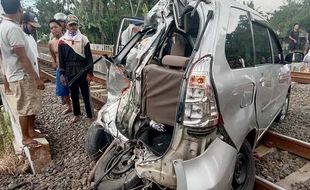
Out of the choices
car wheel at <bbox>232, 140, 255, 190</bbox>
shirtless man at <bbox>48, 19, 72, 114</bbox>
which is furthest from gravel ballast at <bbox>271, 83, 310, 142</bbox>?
shirtless man at <bbox>48, 19, 72, 114</bbox>

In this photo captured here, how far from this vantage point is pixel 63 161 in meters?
4.38

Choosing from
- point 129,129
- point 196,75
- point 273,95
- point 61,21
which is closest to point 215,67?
point 196,75

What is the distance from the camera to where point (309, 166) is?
4090 millimetres

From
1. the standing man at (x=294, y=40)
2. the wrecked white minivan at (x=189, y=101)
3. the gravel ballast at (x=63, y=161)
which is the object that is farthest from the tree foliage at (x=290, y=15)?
the wrecked white minivan at (x=189, y=101)

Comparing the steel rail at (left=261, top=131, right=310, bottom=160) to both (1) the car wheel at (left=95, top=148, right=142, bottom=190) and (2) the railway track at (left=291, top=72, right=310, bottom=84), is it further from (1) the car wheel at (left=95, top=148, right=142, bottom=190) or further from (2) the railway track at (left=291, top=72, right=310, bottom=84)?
(2) the railway track at (left=291, top=72, right=310, bottom=84)

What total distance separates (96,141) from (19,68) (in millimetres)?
1368

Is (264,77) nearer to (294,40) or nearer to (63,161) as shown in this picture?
(63,161)

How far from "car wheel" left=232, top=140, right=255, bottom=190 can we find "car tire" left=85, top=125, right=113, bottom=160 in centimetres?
176

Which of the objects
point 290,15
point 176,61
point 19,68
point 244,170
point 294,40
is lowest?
point 244,170

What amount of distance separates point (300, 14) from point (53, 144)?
42.5 metres

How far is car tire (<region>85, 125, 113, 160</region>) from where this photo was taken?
4.14 metres

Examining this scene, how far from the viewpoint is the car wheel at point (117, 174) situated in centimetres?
305

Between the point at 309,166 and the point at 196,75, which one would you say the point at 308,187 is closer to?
the point at 309,166

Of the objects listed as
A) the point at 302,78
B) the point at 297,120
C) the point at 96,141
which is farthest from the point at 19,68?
the point at 302,78
